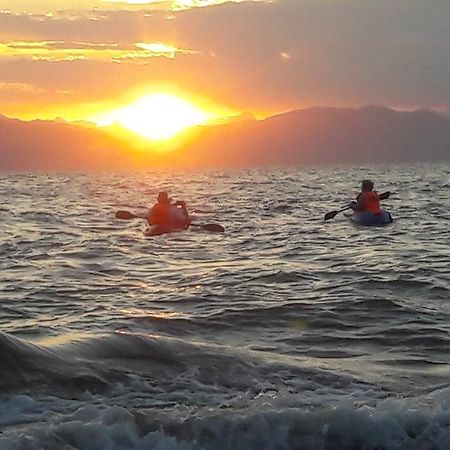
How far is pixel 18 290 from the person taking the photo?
13.1m

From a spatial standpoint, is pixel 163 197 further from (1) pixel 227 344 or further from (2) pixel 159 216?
(1) pixel 227 344

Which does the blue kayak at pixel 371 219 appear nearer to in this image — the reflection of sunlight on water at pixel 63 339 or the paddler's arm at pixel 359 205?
the paddler's arm at pixel 359 205

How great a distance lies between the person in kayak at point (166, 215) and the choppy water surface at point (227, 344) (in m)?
2.70

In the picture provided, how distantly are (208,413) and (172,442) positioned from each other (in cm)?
53

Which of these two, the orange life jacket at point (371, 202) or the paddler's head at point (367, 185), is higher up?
the paddler's head at point (367, 185)

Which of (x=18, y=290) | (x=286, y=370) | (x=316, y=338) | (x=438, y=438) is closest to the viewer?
(x=438, y=438)

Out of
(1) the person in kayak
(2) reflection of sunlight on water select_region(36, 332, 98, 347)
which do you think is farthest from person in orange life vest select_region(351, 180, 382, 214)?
(2) reflection of sunlight on water select_region(36, 332, 98, 347)

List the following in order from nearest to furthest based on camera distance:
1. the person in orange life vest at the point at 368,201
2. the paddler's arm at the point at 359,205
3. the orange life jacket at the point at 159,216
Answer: the orange life jacket at the point at 159,216 < the person in orange life vest at the point at 368,201 < the paddler's arm at the point at 359,205

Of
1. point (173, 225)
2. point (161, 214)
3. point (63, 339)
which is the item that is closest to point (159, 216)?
point (161, 214)

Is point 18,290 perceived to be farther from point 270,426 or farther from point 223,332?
point 270,426

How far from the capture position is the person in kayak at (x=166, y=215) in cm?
2330

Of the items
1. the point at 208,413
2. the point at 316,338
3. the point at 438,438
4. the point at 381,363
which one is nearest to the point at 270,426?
the point at 208,413

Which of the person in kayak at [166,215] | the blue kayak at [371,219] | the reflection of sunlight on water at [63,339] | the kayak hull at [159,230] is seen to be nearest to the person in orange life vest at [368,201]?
the blue kayak at [371,219]

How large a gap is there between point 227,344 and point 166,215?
14.5m
